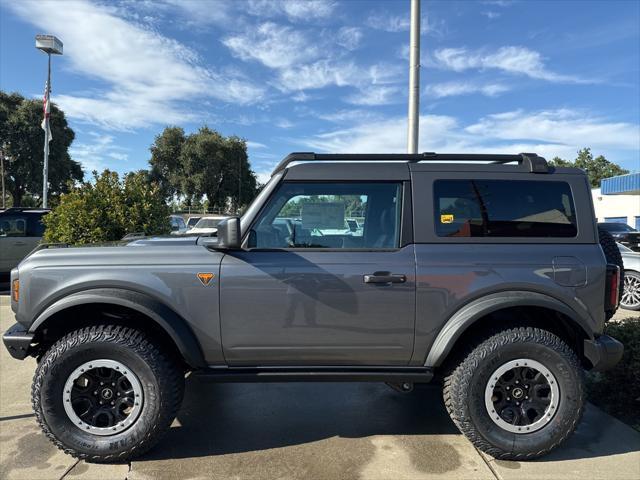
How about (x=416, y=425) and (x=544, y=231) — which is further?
(x=416, y=425)

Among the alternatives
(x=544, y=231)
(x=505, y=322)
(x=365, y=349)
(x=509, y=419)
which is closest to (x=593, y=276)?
(x=544, y=231)

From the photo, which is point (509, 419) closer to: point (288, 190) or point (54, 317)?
point (288, 190)

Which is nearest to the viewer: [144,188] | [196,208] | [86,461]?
[86,461]

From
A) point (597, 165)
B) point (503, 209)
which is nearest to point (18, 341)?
point (503, 209)

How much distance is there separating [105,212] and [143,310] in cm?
446

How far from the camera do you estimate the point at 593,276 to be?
2955mm

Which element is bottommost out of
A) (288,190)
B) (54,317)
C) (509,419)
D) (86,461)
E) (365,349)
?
(86,461)

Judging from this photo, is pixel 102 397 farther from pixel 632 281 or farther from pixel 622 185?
pixel 622 185

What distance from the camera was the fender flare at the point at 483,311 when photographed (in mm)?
2895

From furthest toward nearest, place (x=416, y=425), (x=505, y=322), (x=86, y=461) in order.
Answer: (x=416, y=425)
(x=505, y=322)
(x=86, y=461)

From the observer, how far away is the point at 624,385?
3.74 m

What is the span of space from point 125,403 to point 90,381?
29 centimetres

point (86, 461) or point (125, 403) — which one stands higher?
point (125, 403)

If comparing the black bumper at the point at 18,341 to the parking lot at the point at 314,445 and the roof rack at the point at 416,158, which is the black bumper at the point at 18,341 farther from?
the roof rack at the point at 416,158
